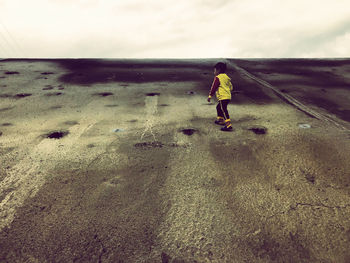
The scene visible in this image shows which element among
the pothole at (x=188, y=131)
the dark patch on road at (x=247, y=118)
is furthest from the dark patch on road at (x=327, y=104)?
the pothole at (x=188, y=131)

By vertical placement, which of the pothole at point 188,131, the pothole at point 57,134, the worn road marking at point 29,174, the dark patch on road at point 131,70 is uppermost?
the dark patch on road at point 131,70

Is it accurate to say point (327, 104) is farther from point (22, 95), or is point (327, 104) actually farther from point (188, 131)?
point (22, 95)

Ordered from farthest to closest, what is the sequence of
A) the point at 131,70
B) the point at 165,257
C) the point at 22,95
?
the point at 131,70, the point at 22,95, the point at 165,257

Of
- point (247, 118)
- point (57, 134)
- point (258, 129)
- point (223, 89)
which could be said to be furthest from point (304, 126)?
point (57, 134)

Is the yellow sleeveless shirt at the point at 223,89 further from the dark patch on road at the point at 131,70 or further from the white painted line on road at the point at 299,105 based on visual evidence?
the dark patch on road at the point at 131,70

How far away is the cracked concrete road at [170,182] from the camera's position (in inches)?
70.4

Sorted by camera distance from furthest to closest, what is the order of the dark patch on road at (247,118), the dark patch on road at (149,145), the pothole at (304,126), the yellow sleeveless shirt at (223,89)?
the dark patch on road at (247,118) → the yellow sleeveless shirt at (223,89) → the pothole at (304,126) → the dark patch on road at (149,145)

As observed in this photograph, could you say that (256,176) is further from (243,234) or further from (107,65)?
(107,65)

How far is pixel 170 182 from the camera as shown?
2.52m

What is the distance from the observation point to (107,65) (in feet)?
30.5

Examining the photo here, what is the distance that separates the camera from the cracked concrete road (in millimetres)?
1788

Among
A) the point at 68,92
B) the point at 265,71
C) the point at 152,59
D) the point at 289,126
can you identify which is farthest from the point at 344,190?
the point at 152,59

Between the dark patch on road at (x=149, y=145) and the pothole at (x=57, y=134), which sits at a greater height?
the pothole at (x=57, y=134)

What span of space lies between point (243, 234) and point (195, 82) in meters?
5.74
